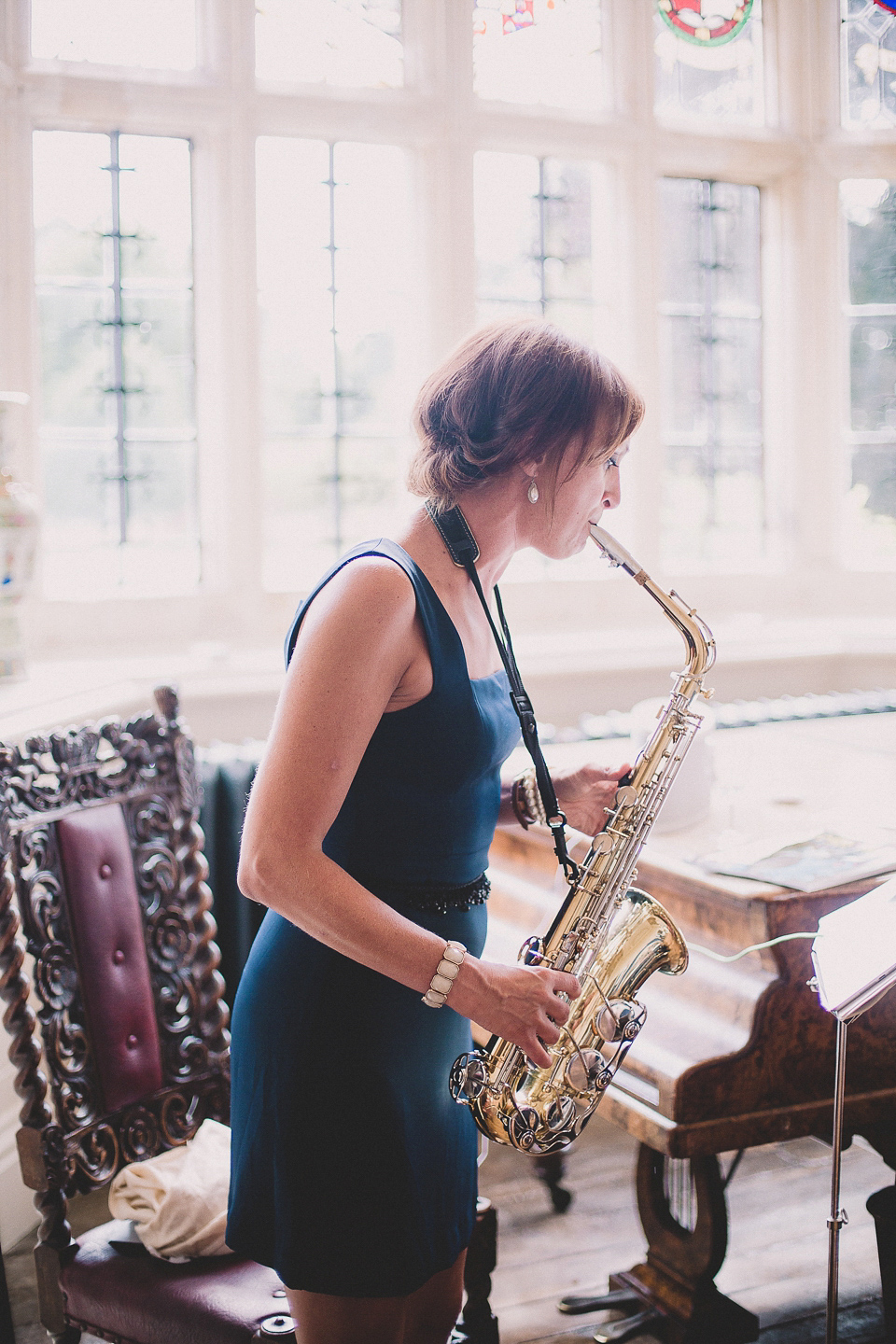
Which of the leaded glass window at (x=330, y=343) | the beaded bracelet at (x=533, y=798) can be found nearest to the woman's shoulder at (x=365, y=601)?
the beaded bracelet at (x=533, y=798)

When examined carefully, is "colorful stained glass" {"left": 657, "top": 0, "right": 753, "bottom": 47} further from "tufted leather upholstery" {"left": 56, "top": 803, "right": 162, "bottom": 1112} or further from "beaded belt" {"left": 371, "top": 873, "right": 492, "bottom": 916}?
"beaded belt" {"left": 371, "top": 873, "right": 492, "bottom": 916}

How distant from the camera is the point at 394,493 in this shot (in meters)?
4.27

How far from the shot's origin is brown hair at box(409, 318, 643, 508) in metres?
1.35

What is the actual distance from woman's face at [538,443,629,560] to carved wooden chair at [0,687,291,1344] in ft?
2.77

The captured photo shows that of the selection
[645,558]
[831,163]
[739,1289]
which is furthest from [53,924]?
[831,163]

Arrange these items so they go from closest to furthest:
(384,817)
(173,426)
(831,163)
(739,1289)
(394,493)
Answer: (384,817), (739,1289), (173,426), (394,493), (831,163)

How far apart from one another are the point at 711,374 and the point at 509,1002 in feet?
12.9

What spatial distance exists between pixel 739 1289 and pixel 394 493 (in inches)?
106

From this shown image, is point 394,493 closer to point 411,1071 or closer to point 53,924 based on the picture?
point 53,924

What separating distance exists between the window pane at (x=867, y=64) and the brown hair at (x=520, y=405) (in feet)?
12.9

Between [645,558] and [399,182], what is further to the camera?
[645,558]

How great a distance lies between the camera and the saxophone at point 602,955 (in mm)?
1528

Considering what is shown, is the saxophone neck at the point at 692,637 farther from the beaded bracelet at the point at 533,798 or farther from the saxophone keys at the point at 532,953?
the saxophone keys at the point at 532,953

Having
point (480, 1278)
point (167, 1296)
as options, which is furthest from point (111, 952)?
point (480, 1278)
